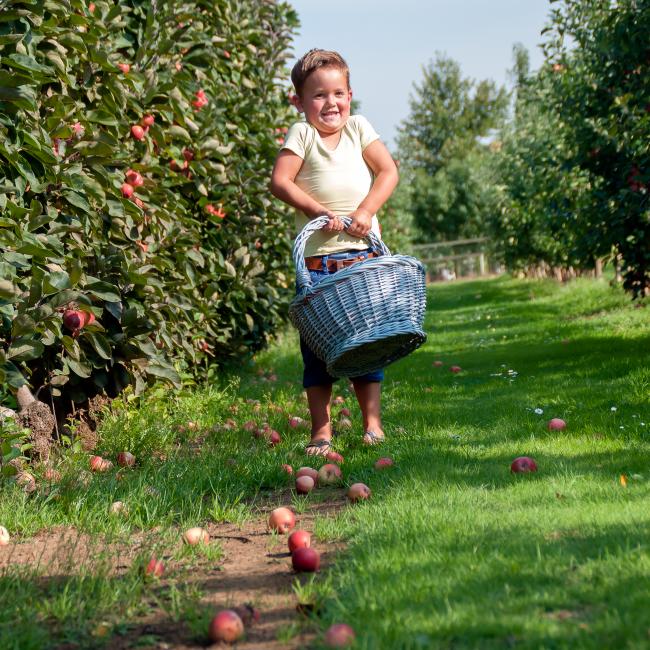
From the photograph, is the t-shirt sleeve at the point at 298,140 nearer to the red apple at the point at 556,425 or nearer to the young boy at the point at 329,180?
the young boy at the point at 329,180

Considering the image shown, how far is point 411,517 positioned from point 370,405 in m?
1.74

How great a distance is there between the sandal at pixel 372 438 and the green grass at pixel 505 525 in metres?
0.08

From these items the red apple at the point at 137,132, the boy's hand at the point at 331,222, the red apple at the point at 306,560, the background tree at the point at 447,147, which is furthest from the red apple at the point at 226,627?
the background tree at the point at 447,147

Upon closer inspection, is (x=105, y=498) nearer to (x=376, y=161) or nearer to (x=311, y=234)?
(x=311, y=234)

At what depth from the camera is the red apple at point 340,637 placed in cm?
193

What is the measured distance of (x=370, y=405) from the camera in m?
4.59

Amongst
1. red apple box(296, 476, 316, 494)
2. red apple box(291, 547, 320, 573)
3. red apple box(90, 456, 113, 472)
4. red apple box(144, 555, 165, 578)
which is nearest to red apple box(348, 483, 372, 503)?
red apple box(296, 476, 316, 494)

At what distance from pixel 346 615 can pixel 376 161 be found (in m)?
2.99

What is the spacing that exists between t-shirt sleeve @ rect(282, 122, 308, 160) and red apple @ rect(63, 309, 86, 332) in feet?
4.34

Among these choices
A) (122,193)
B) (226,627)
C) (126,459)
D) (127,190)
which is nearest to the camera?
(226,627)

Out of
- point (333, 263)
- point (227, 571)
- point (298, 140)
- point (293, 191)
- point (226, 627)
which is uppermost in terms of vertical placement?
point (298, 140)

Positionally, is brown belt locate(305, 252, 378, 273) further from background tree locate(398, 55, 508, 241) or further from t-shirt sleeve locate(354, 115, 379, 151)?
background tree locate(398, 55, 508, 241)

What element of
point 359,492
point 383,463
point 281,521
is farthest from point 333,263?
point 281,521

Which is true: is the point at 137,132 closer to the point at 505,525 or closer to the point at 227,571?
the point at 227,571
